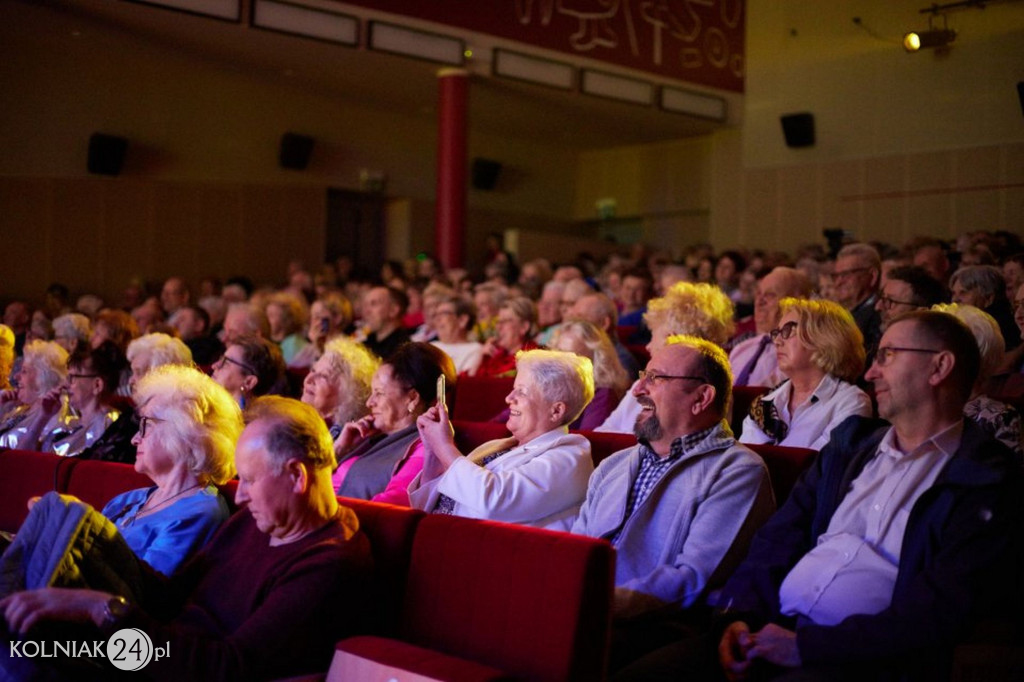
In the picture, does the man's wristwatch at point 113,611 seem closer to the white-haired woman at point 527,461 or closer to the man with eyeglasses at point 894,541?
the white-haired woman at point 527,461

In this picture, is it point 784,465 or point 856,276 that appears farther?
point 856,276

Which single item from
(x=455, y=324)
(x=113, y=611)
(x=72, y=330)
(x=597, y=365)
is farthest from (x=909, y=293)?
(x=72, y=330)

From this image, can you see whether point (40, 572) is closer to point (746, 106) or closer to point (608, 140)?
point (746, 106)

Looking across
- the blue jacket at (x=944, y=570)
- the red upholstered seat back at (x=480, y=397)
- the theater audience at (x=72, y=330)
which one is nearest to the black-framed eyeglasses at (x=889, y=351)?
the blue jacket at (x=944, y=570)

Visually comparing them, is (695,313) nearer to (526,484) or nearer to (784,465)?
(784,465)

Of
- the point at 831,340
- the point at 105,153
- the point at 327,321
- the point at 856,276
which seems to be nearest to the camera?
the point at 831,340

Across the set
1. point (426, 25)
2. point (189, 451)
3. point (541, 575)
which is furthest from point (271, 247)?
point (541, 575)

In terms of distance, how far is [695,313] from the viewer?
374 centimetres

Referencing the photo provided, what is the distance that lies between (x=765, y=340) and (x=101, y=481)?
223 centimetres

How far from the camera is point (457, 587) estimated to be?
1989mm

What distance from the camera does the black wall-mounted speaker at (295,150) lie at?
10.2 m

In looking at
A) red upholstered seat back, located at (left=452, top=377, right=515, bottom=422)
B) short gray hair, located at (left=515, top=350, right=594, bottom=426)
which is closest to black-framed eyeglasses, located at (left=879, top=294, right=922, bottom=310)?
red upholstered seat back, located at (left=452, top=377, right=515, bottom=422)

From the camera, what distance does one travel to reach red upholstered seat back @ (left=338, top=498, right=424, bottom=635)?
6.78ft

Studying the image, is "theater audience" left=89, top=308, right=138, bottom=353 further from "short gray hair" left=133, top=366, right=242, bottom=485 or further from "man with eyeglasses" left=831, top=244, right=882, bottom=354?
"man with eyeglasses" left=831, top=244, right=882, bottom=354
